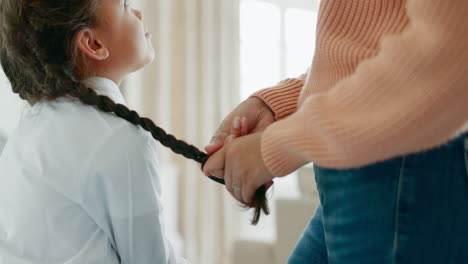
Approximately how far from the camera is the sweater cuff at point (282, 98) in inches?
34.9

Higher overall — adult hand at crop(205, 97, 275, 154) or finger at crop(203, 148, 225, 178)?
adult hand at crop(205, 97, 275, 154)

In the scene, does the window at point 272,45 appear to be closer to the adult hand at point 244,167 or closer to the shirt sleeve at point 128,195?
the shirt sleeve at point 128,195

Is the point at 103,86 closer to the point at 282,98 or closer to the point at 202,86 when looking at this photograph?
the point at 282,98

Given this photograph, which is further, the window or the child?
the window

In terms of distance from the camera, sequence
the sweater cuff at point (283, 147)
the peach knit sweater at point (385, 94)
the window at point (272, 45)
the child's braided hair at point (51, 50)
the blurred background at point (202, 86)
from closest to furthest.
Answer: the peach knit sweater at point (385, 94)
the sweater cuff at point (283, 147)
the child's braided hair at point (51, 50)
the blurred background at point (202, 86)
the window at point (272, 45)

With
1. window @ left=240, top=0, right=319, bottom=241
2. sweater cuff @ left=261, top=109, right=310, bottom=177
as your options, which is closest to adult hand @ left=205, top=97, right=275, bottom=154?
sweater cuff @ left=261, top=109, right=310, bottom=177

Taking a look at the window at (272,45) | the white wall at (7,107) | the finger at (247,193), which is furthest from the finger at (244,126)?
the window at (272,45)

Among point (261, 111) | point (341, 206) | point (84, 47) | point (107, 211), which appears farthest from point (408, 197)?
point (84, 47)

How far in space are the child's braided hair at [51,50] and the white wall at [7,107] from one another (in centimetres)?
77

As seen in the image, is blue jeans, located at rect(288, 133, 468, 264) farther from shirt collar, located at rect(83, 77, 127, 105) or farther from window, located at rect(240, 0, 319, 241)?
window, located at rect(240, 0, 319, 241)

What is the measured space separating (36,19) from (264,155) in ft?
1.60

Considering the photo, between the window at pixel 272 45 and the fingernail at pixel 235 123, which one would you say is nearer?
the fingernail at pixel 235 123

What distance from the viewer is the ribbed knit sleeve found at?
887 millimetres

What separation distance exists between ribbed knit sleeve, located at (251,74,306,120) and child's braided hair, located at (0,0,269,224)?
16cm
